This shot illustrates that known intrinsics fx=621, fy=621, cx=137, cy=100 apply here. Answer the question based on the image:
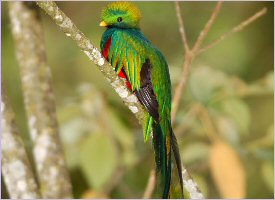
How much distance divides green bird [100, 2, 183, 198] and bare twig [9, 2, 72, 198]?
2.09 ft

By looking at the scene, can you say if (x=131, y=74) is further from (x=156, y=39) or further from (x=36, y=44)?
(x=156, y=39)

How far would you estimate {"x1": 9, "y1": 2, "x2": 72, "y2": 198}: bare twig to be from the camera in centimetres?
308

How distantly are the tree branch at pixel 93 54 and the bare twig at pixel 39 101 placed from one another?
2.36 feet

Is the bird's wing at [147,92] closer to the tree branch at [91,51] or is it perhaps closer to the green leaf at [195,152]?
the tree branch at [91,51]

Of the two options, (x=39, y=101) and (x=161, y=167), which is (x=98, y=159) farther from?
(x=161, y=167)

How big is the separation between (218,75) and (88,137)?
2.71 ft

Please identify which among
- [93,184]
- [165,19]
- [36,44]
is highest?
[165,19]

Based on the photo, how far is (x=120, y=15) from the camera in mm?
2752

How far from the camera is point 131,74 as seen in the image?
259 centimetres

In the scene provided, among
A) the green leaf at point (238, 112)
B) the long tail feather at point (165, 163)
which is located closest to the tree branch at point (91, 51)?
the long tail feather at point (165, 163)

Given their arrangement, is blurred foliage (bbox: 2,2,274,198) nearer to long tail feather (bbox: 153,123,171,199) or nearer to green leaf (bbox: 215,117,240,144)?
green leaf (bbox: 215,117,240,144)

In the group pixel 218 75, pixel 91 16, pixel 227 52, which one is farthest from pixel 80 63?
pixel 218 75

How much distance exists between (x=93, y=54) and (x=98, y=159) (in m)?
0.94

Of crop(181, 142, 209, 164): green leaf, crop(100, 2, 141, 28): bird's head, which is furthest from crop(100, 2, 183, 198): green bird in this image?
crop(181, 142, 209, 164): green leaf
